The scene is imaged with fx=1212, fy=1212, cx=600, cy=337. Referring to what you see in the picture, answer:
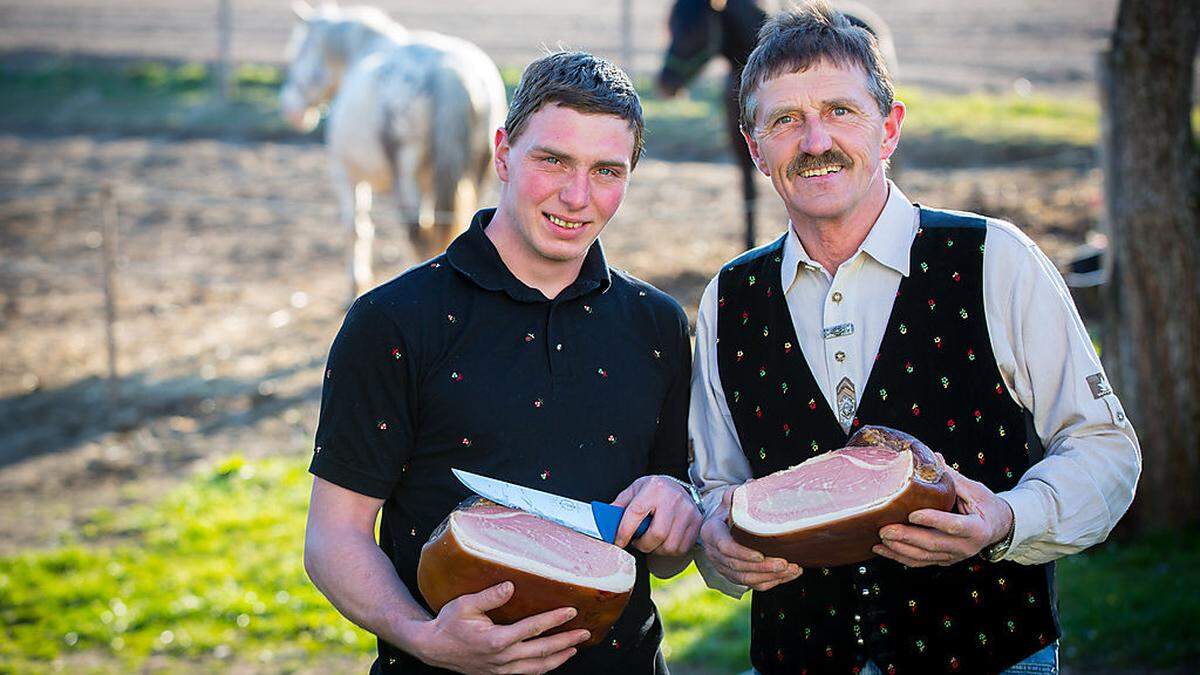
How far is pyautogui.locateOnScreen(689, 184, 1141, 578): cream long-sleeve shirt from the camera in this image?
6.33 feet

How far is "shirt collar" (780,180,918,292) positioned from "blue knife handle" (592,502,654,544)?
53cm

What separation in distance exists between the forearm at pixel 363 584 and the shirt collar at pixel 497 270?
0.48m

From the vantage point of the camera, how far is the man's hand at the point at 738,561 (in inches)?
73.5

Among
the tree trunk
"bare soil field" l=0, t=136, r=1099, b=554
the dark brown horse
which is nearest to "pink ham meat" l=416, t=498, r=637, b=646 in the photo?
the tree trunk

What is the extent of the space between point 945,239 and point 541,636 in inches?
37.9

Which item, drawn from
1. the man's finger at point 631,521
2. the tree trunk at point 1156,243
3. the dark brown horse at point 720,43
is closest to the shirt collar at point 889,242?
the man's finger at point 631,521

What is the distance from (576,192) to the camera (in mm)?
2016

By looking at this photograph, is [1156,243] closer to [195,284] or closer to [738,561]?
[738,561]

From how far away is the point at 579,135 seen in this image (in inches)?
79.9

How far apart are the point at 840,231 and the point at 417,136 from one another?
223 inches

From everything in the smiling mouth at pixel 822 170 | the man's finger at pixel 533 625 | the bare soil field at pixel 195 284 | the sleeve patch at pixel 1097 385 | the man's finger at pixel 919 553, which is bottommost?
the bare soil field at pixel 195 284

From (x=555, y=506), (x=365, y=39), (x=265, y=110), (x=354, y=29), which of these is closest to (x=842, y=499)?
(x=555, y=506)

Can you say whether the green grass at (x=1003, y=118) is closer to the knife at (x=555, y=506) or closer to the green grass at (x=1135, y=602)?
the green grass at (x=1135, y=602)

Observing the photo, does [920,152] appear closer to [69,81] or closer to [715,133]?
→ [715,133]
